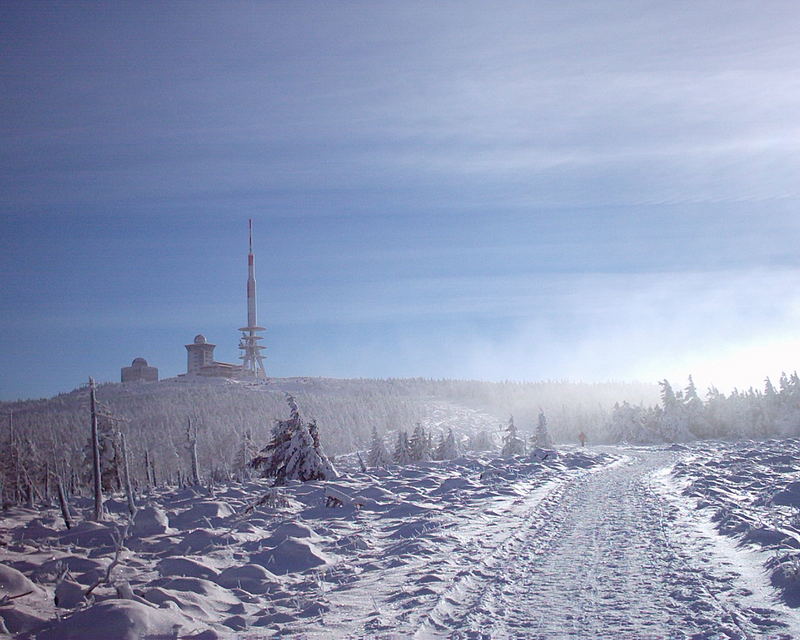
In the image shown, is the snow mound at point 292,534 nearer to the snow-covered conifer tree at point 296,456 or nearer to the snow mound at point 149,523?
the snow mound at point 149,523

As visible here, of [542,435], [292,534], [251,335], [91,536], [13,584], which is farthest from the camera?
[251,335]

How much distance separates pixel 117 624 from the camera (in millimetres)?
7371

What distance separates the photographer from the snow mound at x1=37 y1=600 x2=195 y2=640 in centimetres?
728

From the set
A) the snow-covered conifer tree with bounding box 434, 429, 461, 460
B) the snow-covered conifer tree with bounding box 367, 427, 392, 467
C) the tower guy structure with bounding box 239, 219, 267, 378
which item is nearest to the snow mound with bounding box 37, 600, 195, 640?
the snow-covered conifer tree with bounding box 367, 427, 392, 467

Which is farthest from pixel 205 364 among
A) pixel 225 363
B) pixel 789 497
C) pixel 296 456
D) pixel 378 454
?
pixel 789 497

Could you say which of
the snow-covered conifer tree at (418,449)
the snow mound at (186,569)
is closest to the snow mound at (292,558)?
the snow mound at (186,569)

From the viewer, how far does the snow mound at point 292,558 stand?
12031 millimetres

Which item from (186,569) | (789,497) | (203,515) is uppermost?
(186,569)

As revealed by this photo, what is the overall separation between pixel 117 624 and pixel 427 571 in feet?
18.5

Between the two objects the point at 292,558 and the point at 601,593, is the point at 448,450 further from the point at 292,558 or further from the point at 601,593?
the point at 601,593

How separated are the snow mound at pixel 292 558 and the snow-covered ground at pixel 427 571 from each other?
2.2 inches

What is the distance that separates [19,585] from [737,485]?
2357cm

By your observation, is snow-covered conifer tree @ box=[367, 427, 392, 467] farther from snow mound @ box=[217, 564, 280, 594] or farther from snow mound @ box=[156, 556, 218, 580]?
snow mound @ box=[217, 564, 280, 594]

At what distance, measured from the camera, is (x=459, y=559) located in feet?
37.7
